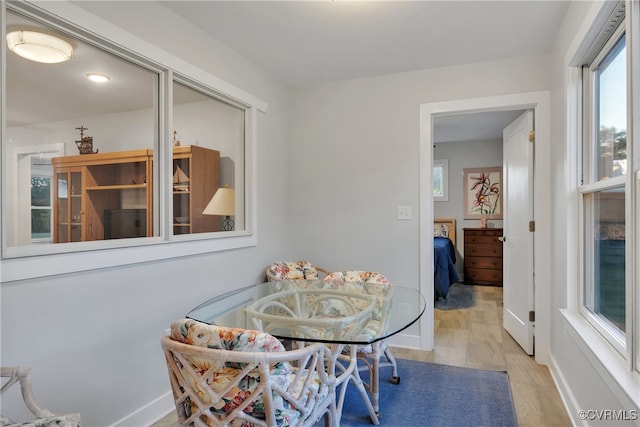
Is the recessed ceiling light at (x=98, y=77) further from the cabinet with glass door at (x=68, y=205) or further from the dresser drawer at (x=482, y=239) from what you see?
the dresser drawer at (x=482, y=239)

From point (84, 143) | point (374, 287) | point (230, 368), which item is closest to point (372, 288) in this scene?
point (374, 287)

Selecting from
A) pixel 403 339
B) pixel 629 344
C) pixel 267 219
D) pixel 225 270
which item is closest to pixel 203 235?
pixel 225 270

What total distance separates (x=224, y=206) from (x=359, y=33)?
159cm

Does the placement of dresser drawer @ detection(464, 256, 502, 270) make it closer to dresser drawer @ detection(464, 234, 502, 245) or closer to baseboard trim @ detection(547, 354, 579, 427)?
dresser drawer @ detection(464, 234, 502, 245)

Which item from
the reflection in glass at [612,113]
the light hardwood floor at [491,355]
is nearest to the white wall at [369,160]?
the light hardwood floor at [491,355]

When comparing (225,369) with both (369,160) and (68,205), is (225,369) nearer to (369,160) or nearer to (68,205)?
(68,205)

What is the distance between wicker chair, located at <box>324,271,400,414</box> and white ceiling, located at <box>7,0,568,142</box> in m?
1.71

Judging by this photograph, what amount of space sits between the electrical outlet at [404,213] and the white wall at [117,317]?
4.66ft

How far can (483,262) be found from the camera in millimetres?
5766

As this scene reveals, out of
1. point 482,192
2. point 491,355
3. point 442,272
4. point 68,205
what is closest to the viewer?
point 68,205

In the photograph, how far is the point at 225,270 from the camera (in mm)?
2588

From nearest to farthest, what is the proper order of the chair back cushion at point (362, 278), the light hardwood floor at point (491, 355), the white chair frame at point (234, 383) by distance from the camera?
1. the white chair frame at point (234, 383)
2. the light hardwood floor at point (491, 355)
3. the chair back cushion at point (362, 278)

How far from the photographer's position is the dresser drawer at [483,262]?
18.6 ft

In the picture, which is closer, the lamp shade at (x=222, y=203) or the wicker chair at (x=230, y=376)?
the wicker chair at (x=230, y=376)
